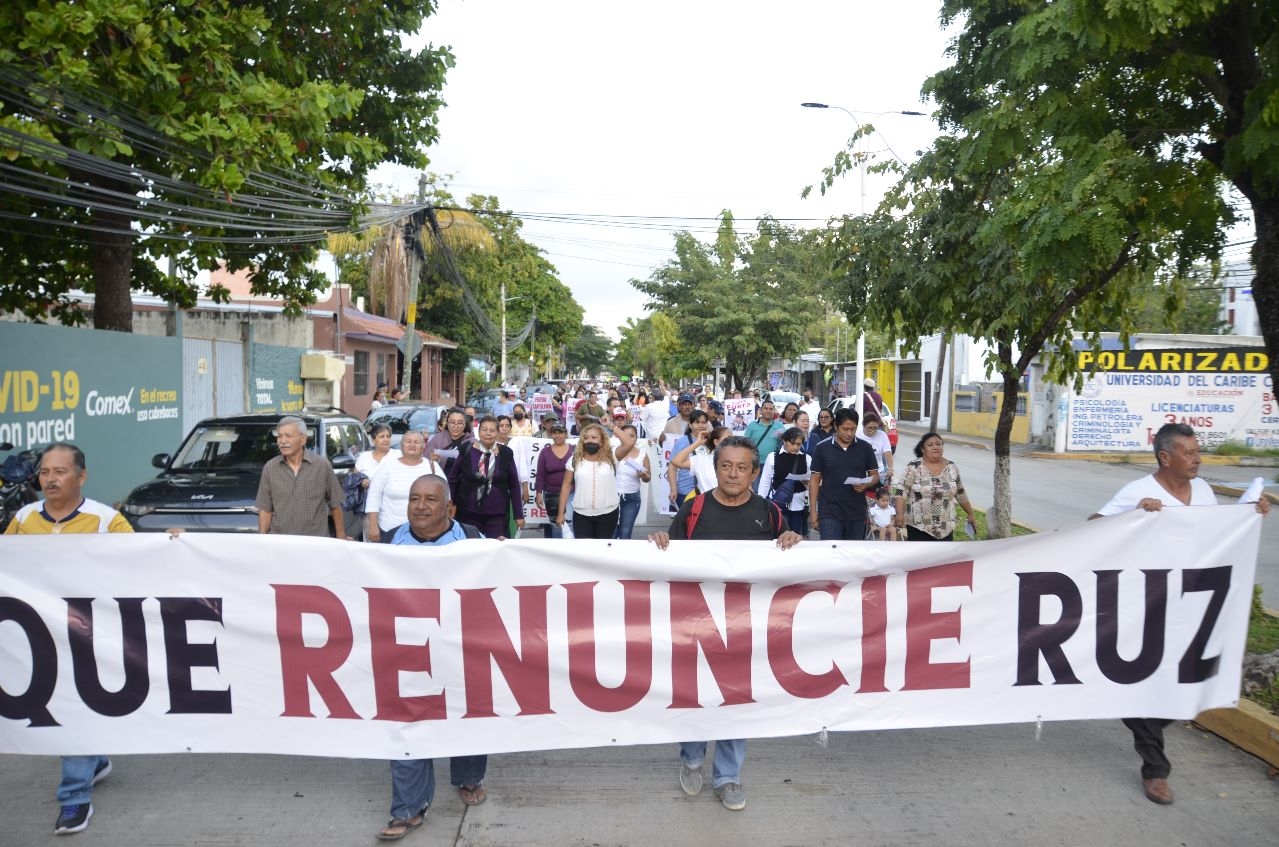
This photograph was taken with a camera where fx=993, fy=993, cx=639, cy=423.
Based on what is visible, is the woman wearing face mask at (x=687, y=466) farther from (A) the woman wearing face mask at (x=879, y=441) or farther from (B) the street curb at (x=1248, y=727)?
(B) the street curb at (x=1248, y=727)

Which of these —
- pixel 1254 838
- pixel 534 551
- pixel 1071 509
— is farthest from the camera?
pixel 1071 509

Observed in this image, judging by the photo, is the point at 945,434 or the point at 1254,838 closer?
the point at 1254,838

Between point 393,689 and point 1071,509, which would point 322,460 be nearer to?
point 393,689

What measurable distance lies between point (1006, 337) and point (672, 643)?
7.07 meters

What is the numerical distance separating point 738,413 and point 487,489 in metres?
12.8

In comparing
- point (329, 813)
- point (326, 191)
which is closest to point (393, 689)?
point (329, 813)

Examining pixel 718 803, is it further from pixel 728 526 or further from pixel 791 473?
pixel 791 473

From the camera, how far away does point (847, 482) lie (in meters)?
8.05

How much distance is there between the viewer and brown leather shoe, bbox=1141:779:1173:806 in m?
4.68

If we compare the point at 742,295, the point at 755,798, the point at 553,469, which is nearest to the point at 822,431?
the point at 553,469

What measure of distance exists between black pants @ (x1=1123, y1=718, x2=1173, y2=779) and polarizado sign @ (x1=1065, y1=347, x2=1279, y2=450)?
78.4 ft

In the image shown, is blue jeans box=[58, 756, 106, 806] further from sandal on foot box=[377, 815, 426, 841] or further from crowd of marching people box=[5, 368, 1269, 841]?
sandal on foot box=[377, 815, 426, 841]

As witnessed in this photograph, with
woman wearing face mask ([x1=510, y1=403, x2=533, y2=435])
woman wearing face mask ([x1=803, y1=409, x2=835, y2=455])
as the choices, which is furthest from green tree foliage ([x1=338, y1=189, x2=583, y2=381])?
woman wearing face mask ([x1=803, y1=409, x2=835, y2=455])

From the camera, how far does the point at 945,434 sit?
38.9m
